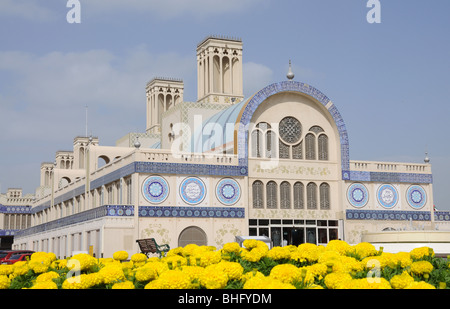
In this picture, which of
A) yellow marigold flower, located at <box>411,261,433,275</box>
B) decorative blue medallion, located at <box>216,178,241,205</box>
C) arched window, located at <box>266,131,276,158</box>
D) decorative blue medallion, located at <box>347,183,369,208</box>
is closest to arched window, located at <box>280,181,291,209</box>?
arched window, located at <box>266,131,276,158</box>

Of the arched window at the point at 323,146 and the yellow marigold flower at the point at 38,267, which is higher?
the arched window at the point at 323,146

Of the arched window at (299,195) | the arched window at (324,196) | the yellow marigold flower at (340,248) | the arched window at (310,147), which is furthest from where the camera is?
the arched window at (310,147)

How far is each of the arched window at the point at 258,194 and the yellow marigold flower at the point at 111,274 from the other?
31383 mm

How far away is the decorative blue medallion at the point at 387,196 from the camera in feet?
135

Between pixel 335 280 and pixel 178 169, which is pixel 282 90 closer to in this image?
pixel 178 169

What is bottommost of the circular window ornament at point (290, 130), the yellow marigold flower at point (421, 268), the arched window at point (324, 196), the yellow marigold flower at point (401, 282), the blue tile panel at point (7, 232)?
the yellow marigold flower at point (401, 282)

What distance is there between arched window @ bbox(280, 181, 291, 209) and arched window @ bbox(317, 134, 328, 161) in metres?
3.31

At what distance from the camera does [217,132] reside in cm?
4144

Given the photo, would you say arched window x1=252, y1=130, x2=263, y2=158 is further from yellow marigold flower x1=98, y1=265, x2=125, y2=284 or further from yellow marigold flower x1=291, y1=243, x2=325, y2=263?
yellow marigold flower x1=98, y1=265, x2=125, y2=284

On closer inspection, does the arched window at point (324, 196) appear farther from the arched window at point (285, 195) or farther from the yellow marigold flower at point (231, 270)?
the yellow marigold flower at point (231, 270)

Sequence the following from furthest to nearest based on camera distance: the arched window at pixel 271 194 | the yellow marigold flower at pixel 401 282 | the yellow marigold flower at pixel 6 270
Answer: the arched window at pixel 271 194 < the yellow marigold flower at pixel 6 270 < the yellow marigold flower at pixel 401 282

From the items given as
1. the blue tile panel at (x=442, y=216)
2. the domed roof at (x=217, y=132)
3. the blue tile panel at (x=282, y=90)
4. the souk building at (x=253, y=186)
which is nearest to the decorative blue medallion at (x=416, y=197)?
the souk building at (x=253, y=186)

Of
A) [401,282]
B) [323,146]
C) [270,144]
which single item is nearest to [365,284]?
[401,282]
